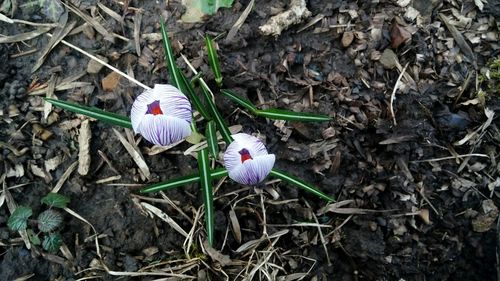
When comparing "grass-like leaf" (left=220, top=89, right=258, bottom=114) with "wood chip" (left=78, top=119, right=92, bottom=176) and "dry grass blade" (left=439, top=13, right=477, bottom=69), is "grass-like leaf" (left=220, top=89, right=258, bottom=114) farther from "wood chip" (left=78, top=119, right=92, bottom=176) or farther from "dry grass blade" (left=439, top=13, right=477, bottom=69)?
"dry grass blade" (left=439, top=13, right=477, bottom=69)

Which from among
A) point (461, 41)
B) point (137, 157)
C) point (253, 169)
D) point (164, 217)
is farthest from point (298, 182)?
point (461, 41)

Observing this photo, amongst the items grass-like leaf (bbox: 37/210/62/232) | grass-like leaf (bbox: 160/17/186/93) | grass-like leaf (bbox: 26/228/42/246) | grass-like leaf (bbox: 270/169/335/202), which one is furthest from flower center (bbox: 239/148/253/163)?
grass-like leaf (bbox: 26/228/42/246)

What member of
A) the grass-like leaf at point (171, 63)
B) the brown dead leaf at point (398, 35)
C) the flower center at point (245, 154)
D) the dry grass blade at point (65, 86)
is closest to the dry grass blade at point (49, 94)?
the dry grass blade at point (65, 86)

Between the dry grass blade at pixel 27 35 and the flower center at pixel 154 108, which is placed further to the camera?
the dry grass blade at pixel 27 35

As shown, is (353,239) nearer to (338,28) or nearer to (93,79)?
(338,28)

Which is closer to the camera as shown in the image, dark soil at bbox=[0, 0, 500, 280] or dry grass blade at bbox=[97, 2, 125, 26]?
dark soil at bbox=[0, 0, 500, 280]

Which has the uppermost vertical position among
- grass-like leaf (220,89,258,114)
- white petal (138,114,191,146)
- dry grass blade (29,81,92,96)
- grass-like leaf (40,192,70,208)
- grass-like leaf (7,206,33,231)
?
white petal (138,114,191,146)

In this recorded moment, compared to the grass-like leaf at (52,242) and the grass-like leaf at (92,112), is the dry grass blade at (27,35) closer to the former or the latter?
the grass-like leaf at (92,112)

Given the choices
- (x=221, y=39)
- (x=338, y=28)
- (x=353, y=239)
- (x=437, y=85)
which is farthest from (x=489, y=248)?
(x=221, y=39)

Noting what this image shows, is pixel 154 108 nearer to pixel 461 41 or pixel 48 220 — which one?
pixel 48 220
